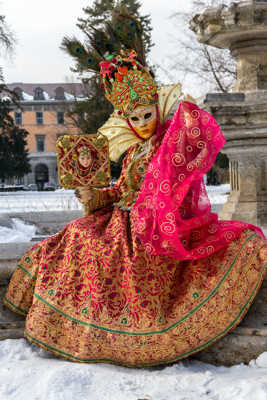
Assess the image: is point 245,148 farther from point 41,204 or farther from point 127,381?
point 41,204

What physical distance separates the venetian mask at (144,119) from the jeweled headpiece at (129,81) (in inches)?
1.2

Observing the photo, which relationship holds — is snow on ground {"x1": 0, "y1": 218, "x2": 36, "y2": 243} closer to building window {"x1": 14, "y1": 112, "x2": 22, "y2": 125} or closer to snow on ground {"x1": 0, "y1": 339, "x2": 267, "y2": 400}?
snow on ground {"x1": 0, "y1": 339, "x2": 267, "y2": 400}

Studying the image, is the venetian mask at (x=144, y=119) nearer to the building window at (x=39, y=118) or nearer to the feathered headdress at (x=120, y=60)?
the feathered headdress at (x=120, y=60)

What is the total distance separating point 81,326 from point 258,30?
313cm

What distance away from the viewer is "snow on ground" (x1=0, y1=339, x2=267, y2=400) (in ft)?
6.18

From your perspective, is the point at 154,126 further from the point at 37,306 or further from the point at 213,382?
the point at 213,382

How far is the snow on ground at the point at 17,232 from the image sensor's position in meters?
5.28

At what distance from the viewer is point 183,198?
2.21m

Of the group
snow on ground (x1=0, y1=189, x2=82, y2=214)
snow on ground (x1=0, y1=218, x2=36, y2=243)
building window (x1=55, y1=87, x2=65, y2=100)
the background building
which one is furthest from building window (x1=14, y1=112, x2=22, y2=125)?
snow on ground (x1=0, y1=218, x2=36, y2=243)

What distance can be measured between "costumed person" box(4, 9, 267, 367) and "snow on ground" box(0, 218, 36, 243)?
283 cm

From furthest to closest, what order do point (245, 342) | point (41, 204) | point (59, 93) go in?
1. point (59, 93)
2. point (41, 204)
3. point (245, 342)

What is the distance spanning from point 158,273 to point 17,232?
12.5 feet

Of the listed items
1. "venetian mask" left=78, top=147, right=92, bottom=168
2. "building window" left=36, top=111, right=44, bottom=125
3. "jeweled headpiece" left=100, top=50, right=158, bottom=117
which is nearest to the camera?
"venetian mask" left=78, top=147, right=92, bottom=168

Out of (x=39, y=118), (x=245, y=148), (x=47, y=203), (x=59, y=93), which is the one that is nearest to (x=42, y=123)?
(x=39, y=118)
